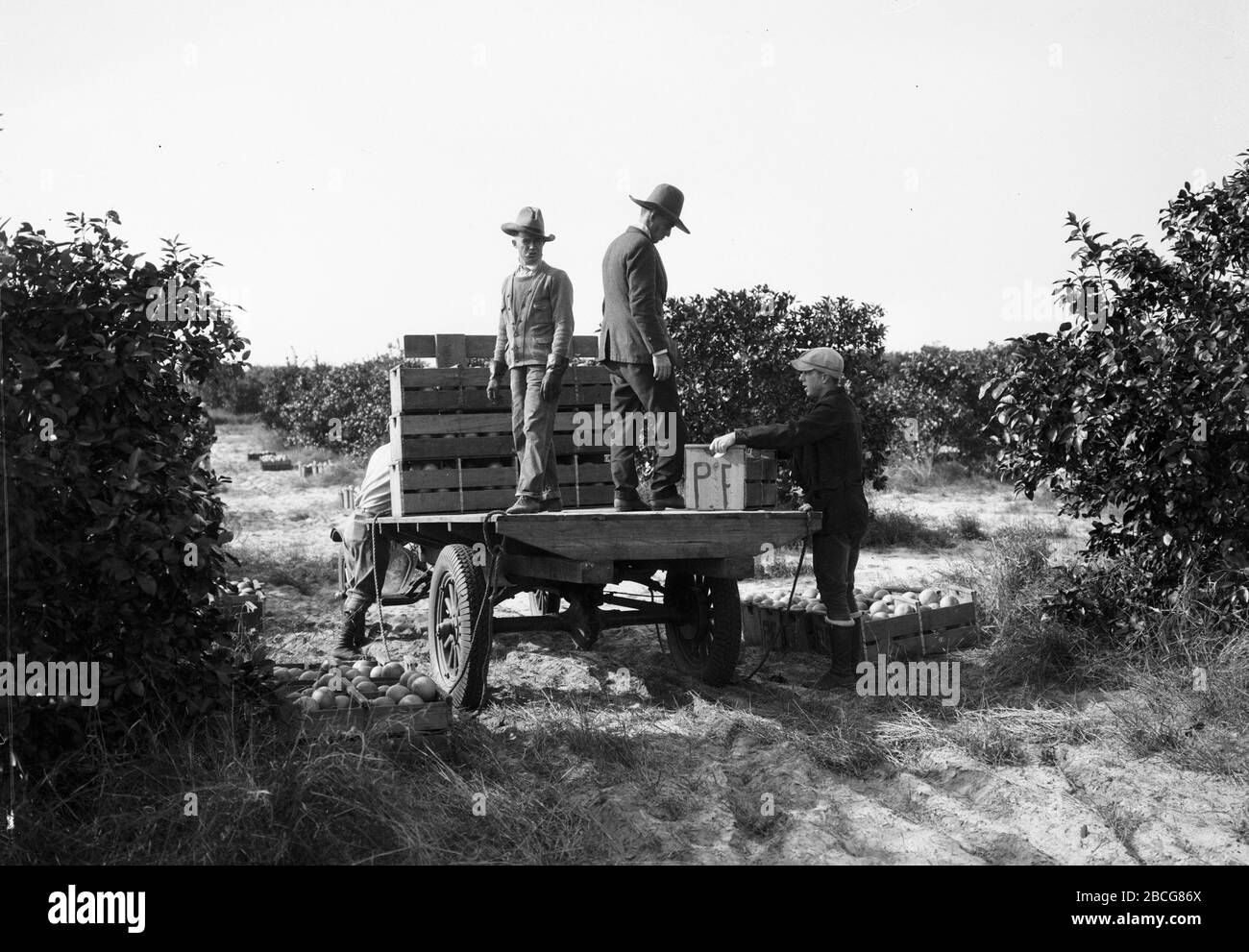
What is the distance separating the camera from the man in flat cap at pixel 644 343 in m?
6.49

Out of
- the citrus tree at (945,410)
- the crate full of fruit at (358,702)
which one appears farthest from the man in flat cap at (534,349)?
the citrus tree at (945,410)

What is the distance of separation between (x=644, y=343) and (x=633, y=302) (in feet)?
0.80

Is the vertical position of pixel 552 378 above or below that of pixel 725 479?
above

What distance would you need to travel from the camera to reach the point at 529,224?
265 inches

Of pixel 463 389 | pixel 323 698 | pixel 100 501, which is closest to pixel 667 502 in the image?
pixel 463 389

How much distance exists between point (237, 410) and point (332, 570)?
106 ft

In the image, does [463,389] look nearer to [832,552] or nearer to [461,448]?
[461,448]

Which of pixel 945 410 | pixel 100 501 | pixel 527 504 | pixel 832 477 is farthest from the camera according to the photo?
pixel 945 410

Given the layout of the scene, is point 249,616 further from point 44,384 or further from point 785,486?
point 785,486

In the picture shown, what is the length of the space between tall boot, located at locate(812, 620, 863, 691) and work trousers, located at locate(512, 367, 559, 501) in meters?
1.87

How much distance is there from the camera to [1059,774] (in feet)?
16.6

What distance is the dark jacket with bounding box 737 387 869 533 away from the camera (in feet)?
21.5

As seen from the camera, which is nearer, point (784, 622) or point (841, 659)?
point (841, 659)
